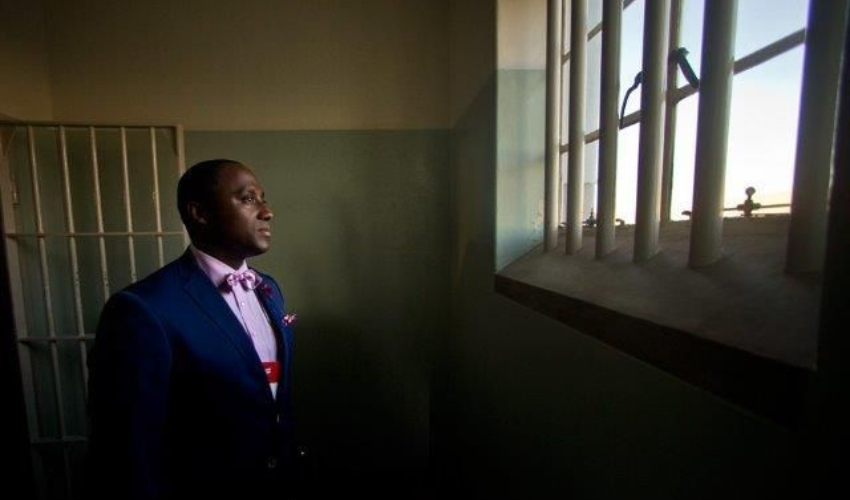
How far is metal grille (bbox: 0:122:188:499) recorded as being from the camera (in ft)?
4.96

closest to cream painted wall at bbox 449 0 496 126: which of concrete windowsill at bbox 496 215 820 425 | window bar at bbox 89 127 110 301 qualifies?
concrete windowsill at bbox 496 215 820 425

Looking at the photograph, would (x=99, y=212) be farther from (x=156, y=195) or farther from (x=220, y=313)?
(x=220, y=313)

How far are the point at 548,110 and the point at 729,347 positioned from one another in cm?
78

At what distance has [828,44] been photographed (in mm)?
349

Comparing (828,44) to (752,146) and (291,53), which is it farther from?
(291,53)

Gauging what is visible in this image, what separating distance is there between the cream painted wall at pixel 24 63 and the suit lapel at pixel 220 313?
140 cm

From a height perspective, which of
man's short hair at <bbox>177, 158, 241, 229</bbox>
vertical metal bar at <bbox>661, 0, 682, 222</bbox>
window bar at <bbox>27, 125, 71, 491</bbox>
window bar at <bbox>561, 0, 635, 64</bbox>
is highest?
window bar at <bbox>561, 0, 635, 64</bbox>

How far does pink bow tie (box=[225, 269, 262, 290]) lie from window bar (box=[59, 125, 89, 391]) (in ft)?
3.46

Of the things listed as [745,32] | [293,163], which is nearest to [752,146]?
[745,32]

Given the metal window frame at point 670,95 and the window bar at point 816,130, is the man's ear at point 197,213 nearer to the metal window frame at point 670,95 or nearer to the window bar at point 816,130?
the metal window frame at point 670,95

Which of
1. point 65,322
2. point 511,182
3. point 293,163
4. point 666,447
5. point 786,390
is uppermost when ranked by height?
point 293,163

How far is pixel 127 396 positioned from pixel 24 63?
1713 mm

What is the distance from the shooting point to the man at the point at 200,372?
28.2 inches

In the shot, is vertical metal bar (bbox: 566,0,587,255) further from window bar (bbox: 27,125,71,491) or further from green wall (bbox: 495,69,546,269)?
window bar (bbox: 27,125,71,491)
